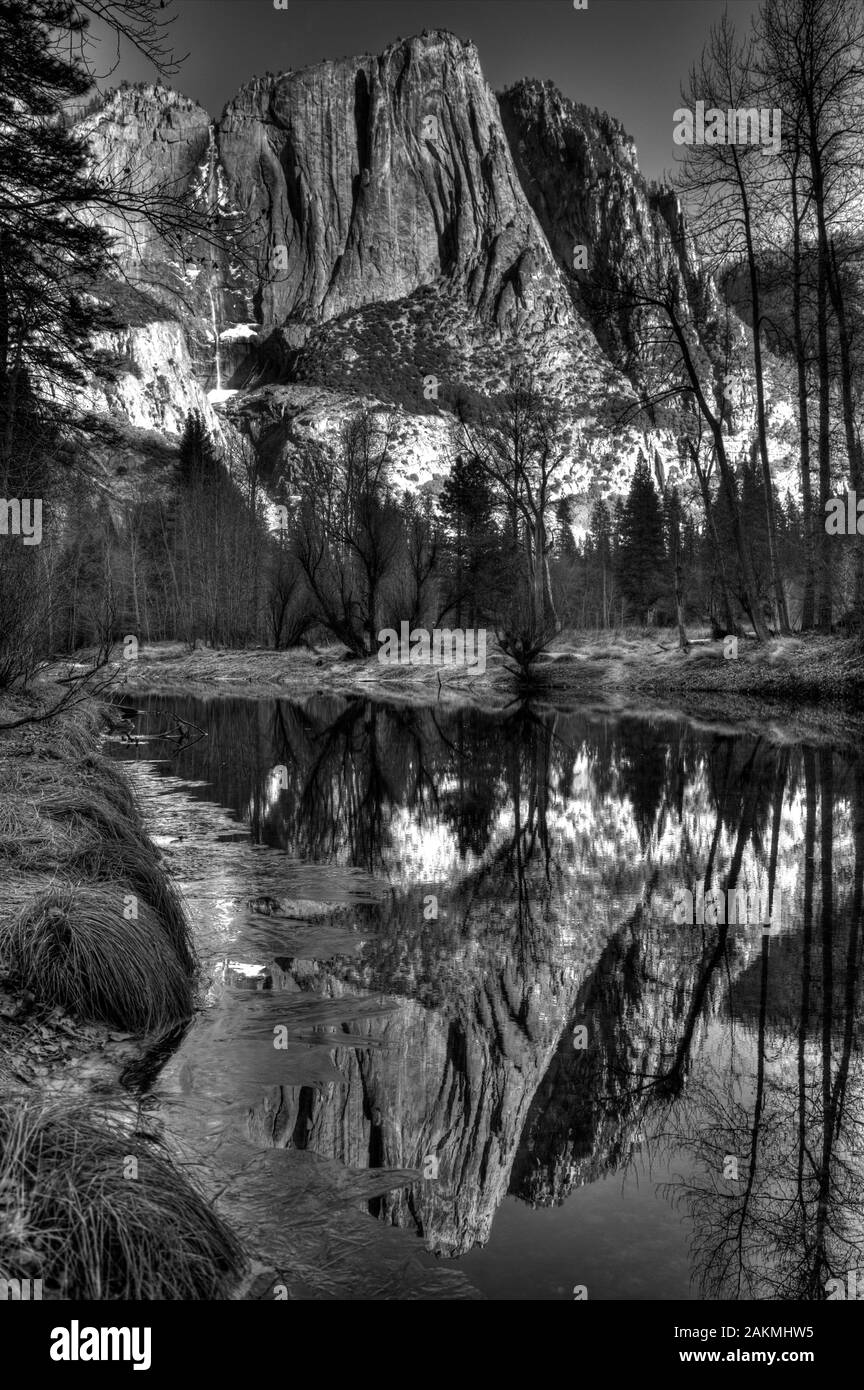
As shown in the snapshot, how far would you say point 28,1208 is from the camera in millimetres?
2244

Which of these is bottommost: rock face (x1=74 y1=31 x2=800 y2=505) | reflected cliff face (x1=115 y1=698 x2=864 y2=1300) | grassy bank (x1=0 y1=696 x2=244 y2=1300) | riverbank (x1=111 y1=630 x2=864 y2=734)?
reflected cliff face (x1=115 y1=698 x2=864 y2=1300)

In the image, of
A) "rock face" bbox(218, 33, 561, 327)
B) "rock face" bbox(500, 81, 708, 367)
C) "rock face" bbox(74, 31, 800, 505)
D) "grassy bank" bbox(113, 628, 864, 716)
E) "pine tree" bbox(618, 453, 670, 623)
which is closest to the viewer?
"grassy bank" bbox(113, 628, 864, 716)

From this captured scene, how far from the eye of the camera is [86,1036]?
3980 millimetres

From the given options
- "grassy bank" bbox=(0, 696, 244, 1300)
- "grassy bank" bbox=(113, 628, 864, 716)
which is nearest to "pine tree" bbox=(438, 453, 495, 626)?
"grassy bank" bbox=(113, 628, 864, 716)

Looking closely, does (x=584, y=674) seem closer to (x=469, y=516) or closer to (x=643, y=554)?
(x=469, y=516)

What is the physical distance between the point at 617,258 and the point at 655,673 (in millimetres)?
142644

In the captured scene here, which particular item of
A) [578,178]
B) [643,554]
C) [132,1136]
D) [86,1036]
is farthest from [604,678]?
[578,178]

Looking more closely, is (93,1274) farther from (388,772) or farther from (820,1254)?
(388,772)

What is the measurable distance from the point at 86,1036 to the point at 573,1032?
6.97 feet

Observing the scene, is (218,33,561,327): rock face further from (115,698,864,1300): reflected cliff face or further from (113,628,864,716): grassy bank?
(115,698,864,1300): reflected cliff face

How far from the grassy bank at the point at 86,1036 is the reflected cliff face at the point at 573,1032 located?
404 mm

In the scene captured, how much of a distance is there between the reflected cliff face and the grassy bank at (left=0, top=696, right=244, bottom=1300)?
1.33 ft

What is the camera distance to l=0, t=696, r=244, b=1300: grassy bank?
7.27 feet

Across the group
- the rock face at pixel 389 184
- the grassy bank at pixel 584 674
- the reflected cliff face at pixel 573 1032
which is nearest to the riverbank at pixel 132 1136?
the reflected cliff face at pixel 573 1032
